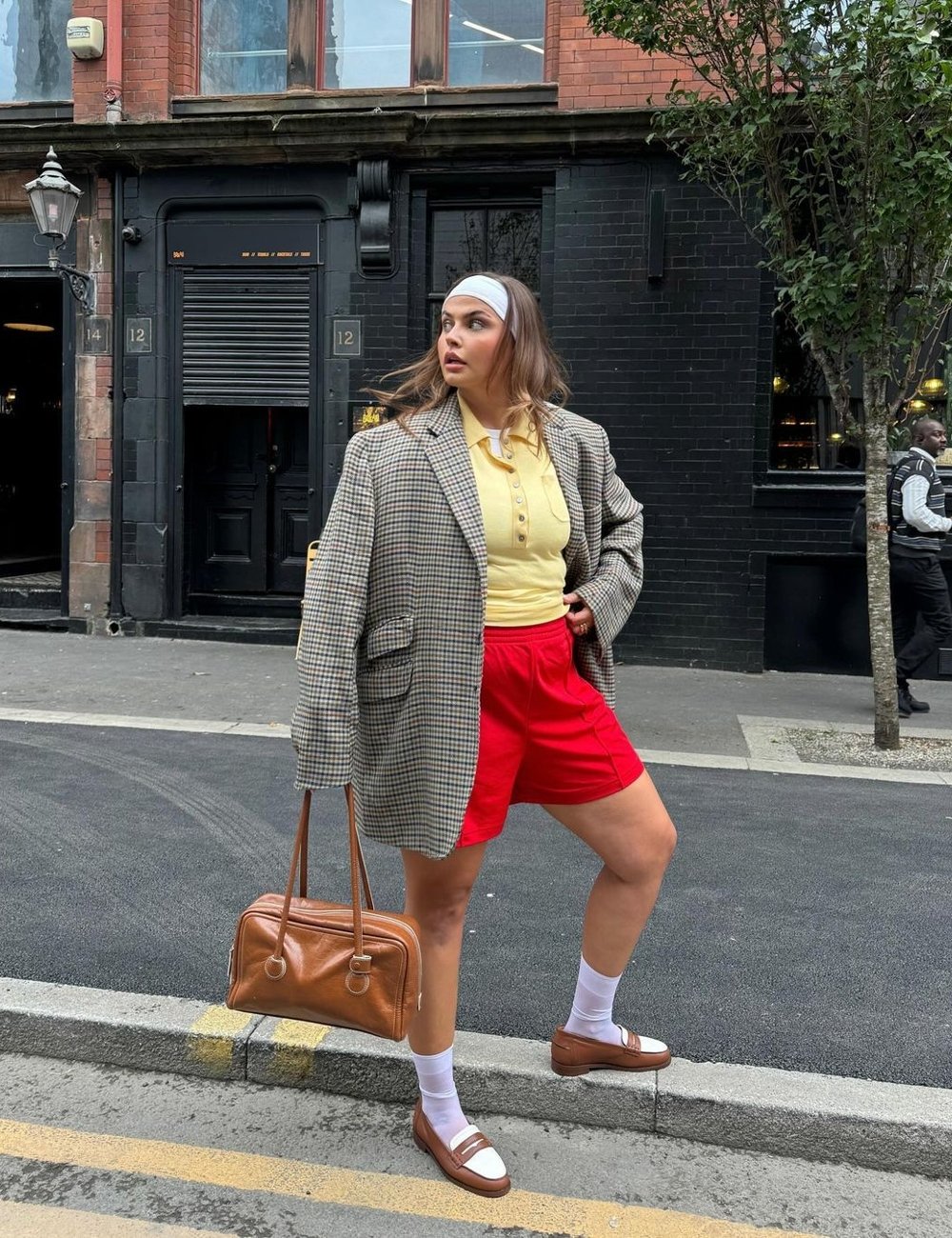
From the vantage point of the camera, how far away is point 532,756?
103 inches

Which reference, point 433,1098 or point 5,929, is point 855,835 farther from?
point 5,929

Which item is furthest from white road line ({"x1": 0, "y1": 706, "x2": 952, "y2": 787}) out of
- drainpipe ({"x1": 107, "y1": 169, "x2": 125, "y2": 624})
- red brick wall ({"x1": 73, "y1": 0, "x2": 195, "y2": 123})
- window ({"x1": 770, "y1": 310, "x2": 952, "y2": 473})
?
red brick wall ({"x1": 73, "y1": 0, "x2": 195, "y2": 123})

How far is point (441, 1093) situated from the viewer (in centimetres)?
261

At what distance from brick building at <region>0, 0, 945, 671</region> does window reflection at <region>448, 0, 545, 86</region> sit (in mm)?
20

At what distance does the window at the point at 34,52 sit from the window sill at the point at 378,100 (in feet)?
5.00

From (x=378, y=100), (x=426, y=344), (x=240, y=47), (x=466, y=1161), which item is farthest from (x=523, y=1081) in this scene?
(x=240, y=47)

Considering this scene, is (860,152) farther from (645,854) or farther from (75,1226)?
(75,1226)

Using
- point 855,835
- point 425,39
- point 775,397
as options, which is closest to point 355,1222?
point 855,835

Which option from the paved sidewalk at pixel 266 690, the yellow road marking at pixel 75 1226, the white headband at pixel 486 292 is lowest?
the yellow road marking at pixel 75 1226

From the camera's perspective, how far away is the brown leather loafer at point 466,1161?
254 centimetres

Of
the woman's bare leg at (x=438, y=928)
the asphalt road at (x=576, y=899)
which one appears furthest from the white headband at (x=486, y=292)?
the asphalt road at (x=576, y=899)

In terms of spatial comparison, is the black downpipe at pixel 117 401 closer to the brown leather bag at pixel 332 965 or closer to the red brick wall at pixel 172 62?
the red brick wall at pixel 172 62

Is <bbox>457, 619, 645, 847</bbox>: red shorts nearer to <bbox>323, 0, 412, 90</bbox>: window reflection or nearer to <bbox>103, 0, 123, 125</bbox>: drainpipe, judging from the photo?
<bbox>323, 0, 412, 90</bbox>: window reflection

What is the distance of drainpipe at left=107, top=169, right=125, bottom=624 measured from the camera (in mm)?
10734
